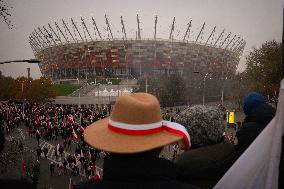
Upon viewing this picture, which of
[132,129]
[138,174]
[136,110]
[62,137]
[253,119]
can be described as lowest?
[62,137]

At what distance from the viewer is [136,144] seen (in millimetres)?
2125

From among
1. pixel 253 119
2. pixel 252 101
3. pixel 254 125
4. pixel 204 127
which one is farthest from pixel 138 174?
pixel 252 101

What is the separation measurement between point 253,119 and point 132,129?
1642 millimetres

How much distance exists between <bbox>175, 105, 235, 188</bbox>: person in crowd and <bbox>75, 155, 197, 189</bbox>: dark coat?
62 cm

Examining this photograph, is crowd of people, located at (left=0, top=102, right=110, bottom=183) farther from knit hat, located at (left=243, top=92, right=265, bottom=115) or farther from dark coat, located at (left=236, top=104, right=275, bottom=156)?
dark coat, located at (left=236, top=104, right=275, bottom=156)

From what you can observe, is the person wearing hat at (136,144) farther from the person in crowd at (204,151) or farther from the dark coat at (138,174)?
the person in crowd at (204,151)

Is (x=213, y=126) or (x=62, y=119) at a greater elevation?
(x=213, y=126)

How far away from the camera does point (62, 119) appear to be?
44094 millimetres

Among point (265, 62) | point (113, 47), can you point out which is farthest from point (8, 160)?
point (113, 47)

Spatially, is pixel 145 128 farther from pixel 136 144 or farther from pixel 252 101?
pixel 252 101

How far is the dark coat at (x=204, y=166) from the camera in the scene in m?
2.74

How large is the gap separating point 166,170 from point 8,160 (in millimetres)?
20158

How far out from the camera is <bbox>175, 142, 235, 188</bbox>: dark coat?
2.74 m

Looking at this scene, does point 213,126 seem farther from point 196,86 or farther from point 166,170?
point 196,86
